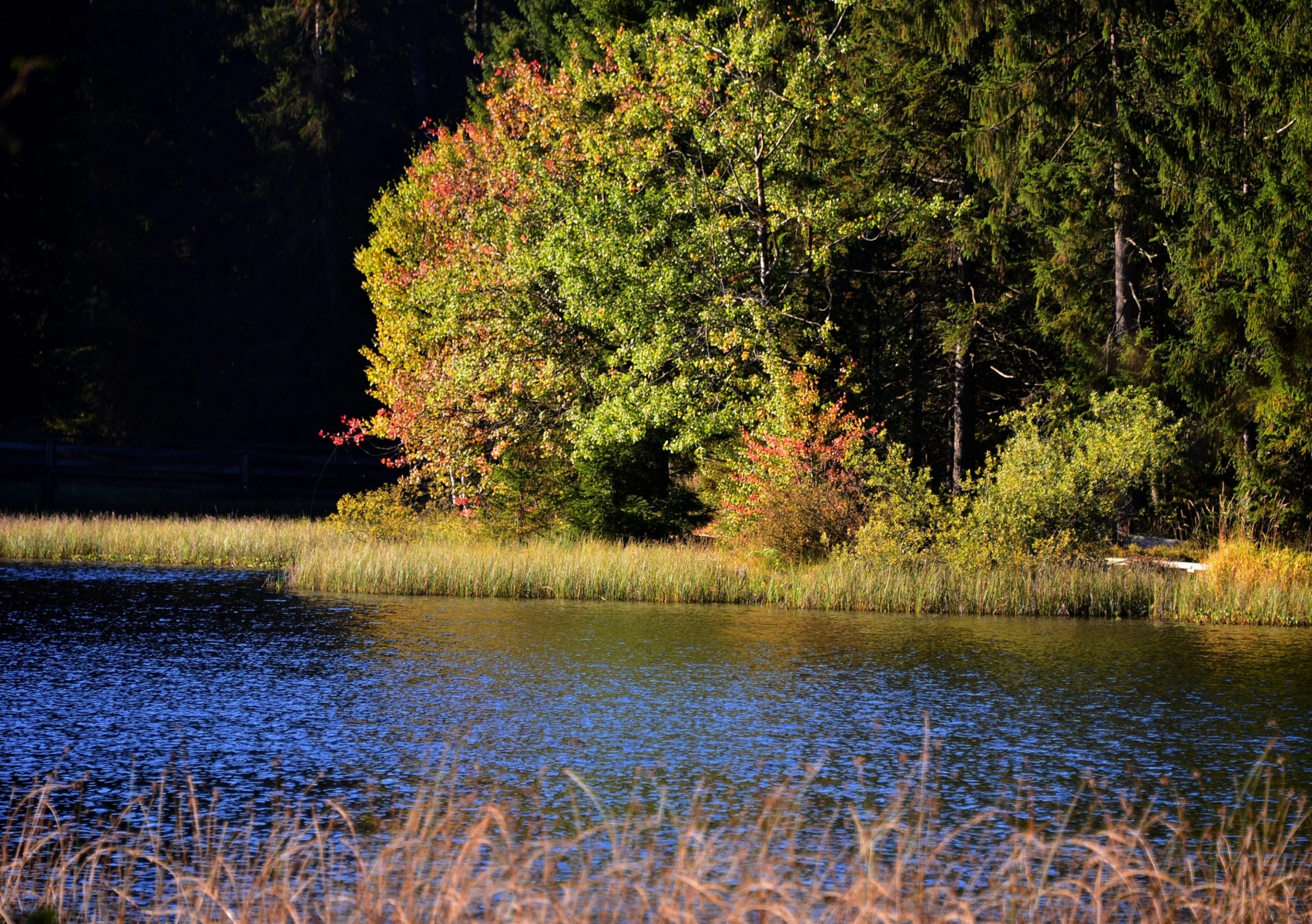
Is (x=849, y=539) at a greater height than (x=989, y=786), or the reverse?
(x=849, y=539)

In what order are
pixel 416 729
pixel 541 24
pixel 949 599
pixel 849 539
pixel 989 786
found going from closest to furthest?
1. pixel 989 786
2. pixel 416 729
3. pixel 949 599
4. pixel 849 539
5. pixel 541 24

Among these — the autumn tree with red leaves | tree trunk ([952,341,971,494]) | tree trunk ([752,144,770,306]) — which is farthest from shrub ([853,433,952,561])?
tree trunk ([952,341,971,494])

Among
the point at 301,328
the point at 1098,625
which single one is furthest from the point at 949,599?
the point at 301,328

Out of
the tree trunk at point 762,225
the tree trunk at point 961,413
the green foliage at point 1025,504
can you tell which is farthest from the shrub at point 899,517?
the tree trunk at point 961,413

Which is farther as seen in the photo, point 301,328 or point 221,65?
point 221,65

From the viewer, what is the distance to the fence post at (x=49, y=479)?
36438 millimetres

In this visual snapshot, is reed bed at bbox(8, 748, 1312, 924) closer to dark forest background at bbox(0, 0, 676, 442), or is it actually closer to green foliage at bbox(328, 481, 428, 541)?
green foliage at bbox(328, 481, 428, 541)

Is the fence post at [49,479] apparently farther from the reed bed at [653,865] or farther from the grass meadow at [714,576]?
the reed bed at [653,865]

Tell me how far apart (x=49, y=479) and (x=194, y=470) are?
4456 mm

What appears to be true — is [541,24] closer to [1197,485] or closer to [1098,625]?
[1197,485]

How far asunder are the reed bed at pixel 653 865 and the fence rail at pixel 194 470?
29.7 m

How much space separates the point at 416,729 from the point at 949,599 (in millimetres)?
10556

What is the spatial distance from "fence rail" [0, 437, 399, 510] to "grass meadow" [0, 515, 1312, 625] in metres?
11.2

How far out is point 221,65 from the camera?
55625mm
